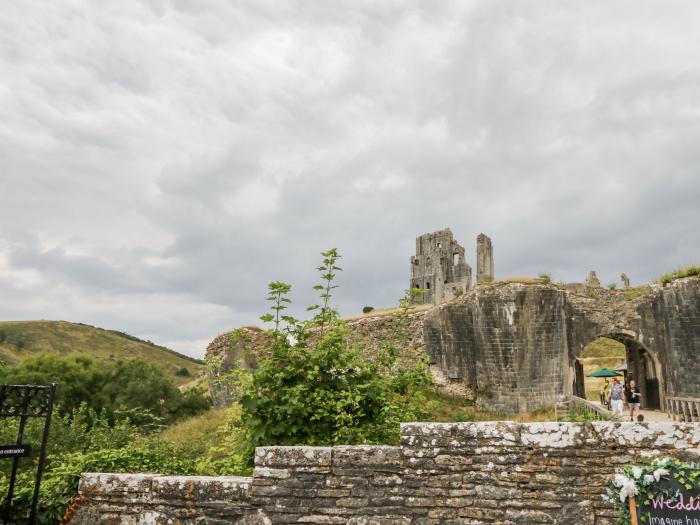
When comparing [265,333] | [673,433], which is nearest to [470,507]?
[673,433]

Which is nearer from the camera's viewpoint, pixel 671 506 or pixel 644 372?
pixel 671 506

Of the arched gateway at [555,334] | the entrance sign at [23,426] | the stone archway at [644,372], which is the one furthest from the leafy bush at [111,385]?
the stone archway at [644,372]

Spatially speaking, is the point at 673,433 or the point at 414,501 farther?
the point at 414,501

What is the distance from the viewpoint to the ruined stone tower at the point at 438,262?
78875mm

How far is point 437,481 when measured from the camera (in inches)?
182

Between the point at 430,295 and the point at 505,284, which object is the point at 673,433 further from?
the point at 430,295

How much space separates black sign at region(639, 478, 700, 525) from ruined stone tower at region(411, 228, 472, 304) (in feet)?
235

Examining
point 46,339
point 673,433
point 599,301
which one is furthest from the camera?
point 46,339

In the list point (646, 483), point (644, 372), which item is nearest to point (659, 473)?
point (646, 483)

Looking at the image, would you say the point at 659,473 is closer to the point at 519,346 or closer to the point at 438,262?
the point at 519,346

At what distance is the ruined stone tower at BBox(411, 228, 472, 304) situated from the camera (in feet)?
259

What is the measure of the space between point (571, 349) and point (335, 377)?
68.3 ft

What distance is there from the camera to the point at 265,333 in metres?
6.75

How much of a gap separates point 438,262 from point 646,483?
254 feet
